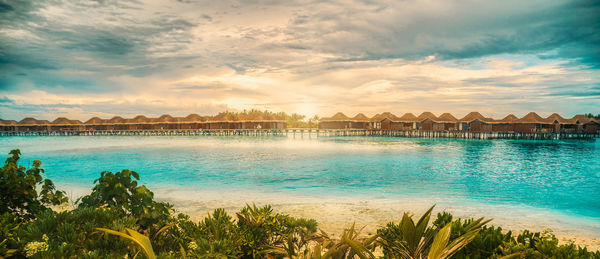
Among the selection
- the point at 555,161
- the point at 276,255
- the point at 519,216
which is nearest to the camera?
the point at 276,255

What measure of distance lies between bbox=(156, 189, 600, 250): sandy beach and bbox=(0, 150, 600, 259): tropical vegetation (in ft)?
13.7

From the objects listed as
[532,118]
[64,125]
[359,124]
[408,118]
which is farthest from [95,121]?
[532,118]

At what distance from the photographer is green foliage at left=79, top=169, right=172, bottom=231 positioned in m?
2.78

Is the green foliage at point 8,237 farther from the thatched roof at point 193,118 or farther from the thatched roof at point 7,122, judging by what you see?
the thatched roof at point 7,122

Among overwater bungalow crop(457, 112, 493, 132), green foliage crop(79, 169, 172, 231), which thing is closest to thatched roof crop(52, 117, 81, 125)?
overwater bungalow crop(457, 112, 493, 132)

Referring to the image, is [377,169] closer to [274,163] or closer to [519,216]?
[274,163]

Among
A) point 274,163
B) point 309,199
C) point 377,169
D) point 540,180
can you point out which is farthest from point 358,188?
point 540,180

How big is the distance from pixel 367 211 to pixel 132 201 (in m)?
7.31

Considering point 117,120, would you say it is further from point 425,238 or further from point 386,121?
point 425,238

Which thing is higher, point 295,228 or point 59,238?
point 59,238

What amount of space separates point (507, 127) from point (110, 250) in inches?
1969

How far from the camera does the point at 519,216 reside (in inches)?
369

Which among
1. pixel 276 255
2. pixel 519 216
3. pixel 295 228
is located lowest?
pixel 519 216

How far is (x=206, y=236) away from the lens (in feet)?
8.32
